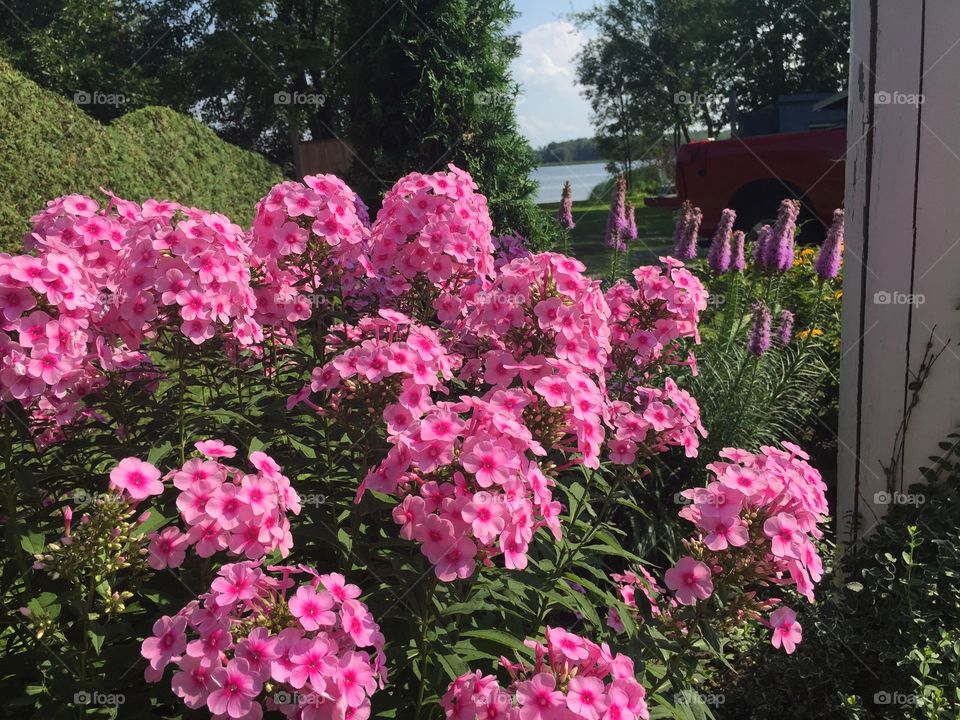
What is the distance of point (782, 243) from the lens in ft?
15.2

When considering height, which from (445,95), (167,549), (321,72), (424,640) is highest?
(321,72)

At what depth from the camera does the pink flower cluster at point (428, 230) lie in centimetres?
266

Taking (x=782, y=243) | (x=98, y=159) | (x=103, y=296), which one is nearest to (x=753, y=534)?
(x=103, y=296)

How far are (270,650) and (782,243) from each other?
13.2 feet

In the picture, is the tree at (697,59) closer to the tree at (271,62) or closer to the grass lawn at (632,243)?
the grass lawn at (632,243)

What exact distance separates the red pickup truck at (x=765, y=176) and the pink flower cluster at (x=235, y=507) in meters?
9.92

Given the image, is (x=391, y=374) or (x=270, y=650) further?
(x=391, y=374)

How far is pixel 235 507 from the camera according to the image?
161 centimetres

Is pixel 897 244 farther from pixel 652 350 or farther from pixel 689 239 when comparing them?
pixel 689 239

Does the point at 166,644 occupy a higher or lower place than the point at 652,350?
lower

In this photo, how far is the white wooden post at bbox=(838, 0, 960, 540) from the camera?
321 centimetres

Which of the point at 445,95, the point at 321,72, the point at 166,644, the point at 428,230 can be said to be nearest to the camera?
the point at 166,644

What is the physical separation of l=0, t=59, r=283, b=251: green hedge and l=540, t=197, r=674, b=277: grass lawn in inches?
169

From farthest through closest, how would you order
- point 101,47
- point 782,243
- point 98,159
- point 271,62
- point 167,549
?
point 101,47 < point 271,62 < point 98,159 < point 782,243 < point 167,549
